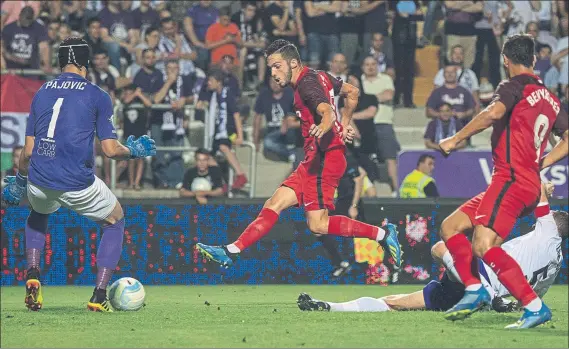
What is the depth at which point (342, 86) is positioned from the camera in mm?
11859

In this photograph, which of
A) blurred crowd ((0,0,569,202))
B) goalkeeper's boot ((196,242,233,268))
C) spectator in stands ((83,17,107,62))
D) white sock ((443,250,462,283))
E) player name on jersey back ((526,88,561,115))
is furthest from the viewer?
spectator in stands ((83,17,107,62))

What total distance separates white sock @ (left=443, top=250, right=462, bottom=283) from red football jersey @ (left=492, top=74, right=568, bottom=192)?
1.06 meters

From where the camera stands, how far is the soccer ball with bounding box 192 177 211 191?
682 inches

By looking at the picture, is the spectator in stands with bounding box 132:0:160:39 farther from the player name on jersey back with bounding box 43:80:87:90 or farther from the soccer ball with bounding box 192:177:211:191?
the player name on jersey back with bounding box 43:80:87:90

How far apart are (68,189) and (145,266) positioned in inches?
221

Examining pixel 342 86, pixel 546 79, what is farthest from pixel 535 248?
pixel 546 79

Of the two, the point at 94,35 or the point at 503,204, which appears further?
the point at 94,35

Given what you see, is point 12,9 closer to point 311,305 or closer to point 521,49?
point 311,305

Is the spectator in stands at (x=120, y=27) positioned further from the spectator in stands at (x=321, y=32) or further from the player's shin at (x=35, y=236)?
the player's shin at (x=35, y=236)

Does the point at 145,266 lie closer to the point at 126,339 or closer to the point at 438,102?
the point at 438,102

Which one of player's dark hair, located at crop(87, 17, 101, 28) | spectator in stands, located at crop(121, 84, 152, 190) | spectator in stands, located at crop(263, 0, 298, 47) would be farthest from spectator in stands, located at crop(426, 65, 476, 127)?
player's dark hair, located at crop(87, 17, 101, 28)

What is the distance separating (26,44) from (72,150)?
9492 mm

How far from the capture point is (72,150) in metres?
10.8

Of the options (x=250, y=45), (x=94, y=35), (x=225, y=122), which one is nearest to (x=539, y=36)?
(x=250, y=45)
